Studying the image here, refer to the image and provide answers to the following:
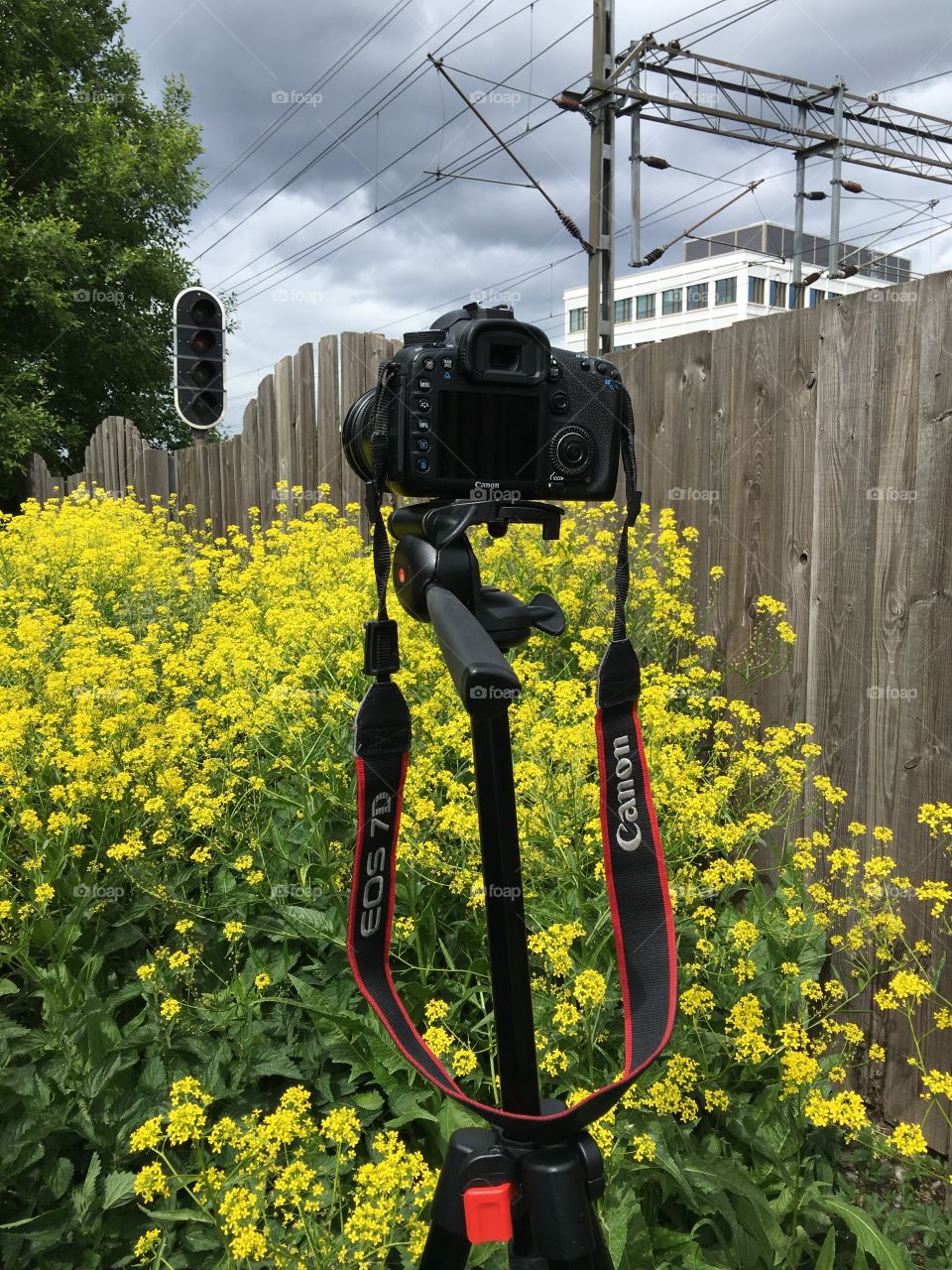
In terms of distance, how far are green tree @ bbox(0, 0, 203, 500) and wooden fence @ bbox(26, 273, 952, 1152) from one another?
42.4 feet

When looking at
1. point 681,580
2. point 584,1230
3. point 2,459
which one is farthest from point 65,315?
point 584,1230

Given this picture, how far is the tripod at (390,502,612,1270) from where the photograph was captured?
89 centimetres

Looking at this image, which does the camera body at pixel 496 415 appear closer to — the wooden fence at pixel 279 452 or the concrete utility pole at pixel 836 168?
the wooden fence at pixel 279 452

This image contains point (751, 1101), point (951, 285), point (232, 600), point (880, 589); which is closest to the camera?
point (751, 1101)

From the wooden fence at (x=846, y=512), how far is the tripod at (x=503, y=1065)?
184 centimetres

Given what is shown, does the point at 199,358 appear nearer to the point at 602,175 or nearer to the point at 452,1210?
the point at 602,175

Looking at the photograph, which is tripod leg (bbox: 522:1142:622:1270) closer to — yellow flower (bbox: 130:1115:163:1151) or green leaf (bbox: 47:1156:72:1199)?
yellow flower (bbox: 130:1115:163:1151)

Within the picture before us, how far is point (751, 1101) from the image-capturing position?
202 cm

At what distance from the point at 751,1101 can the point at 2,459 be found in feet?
46.5

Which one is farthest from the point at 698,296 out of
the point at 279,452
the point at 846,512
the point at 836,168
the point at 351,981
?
the point at 351,981

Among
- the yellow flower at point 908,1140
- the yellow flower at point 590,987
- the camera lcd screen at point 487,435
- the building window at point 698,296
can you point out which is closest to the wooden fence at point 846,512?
the yellow flower at point 908,1140

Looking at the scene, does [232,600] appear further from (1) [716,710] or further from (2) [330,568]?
(1) [716,710]

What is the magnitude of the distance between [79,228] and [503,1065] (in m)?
16.3

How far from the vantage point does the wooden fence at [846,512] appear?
2350mm
